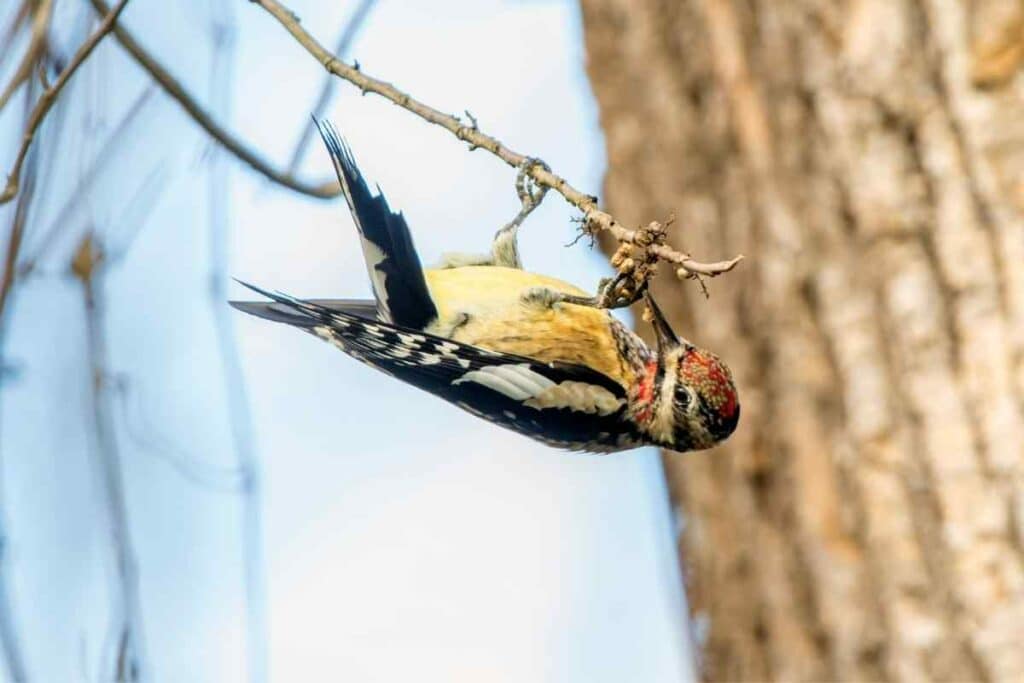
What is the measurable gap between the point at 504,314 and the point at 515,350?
0.12m

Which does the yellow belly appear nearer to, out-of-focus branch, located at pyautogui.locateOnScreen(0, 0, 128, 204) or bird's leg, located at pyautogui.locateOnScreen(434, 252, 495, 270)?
bird's leg, located at pyautogui.locateOnScreen(434, 252, 495, 270)

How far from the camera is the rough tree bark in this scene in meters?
4.90

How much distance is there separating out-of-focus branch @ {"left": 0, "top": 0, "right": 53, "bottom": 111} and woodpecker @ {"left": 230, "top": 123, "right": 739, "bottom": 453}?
1.01 m

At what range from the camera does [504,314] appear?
14.1 ft

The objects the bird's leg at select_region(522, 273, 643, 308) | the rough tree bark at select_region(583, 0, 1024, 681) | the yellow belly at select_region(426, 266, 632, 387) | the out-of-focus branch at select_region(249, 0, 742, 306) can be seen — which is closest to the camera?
the out-of-focus branch at select_region(249, 0, 742, 306)

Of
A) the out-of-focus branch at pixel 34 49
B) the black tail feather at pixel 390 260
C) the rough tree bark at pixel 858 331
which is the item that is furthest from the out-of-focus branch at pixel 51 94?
the rough tree bark at pixel 858 331

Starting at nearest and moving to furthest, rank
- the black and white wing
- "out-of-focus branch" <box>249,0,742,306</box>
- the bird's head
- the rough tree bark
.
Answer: "out-of-focus branch" <box>249,0,742,306</box>
the black and white wing
the bird's head
the rough tree bark

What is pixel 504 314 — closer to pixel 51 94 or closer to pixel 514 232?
pixel 514 232

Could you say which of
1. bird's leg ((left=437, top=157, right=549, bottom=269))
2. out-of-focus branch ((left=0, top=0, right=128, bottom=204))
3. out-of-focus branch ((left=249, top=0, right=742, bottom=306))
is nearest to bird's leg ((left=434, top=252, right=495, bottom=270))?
bird's leg ((left=437, top=157, right=549, bottom=269))

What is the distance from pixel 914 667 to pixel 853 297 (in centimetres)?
120

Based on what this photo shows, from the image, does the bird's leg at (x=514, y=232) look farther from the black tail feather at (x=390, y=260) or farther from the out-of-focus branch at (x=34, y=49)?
the out-of-focus branch at (x=34, y=49)

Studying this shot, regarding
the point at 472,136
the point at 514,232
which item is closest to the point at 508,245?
the point at 514,232

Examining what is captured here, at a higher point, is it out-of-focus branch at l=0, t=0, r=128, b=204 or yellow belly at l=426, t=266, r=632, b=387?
yellow belly at l=426, t=266, r=632, b=387

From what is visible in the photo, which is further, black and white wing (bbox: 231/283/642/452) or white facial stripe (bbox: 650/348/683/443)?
white facial stripe (bbox: 650/348/683/443)
